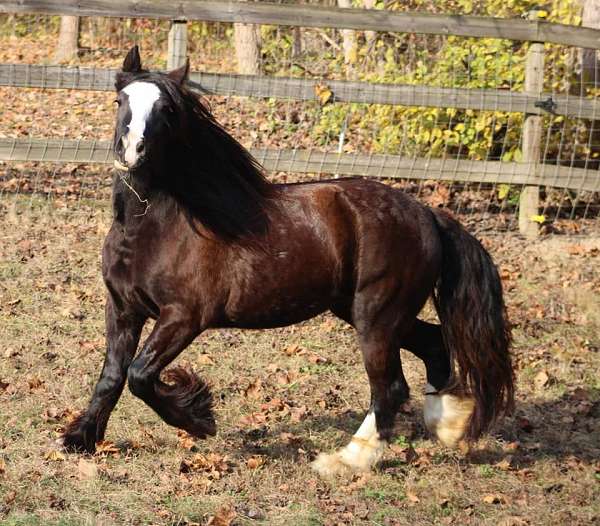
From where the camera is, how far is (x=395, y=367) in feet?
19.9

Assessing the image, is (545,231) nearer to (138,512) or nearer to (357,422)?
(357,422)

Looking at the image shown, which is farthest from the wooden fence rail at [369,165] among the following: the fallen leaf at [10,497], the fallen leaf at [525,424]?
the fallen leaf at [10,497]

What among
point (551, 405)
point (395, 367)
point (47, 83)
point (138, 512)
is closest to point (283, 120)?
point (47, 83)

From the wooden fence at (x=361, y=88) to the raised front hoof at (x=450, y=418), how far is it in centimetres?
423

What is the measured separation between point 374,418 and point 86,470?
1678 mm

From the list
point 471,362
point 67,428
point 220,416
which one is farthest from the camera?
point 220,416

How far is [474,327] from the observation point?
6.16 meters

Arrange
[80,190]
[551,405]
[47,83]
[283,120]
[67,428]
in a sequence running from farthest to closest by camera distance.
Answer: [283,120] < [80,190] < [47,83] < [551,405] < [67,428]

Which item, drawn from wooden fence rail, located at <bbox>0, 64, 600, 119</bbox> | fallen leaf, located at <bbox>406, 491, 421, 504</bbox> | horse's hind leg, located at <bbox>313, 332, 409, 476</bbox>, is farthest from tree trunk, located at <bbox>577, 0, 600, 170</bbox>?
fallen leaf, located at <bbox>406, 491, 421, 504</bbox>

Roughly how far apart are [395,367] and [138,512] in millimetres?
1830

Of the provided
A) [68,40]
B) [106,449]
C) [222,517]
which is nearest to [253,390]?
[106,449]

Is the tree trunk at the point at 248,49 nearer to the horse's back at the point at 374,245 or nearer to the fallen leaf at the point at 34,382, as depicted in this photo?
the fallen leaf at the point at 34,382

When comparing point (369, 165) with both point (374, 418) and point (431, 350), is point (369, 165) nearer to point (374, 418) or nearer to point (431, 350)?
point (431, 350)

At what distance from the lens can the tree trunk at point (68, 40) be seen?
52.7ft
